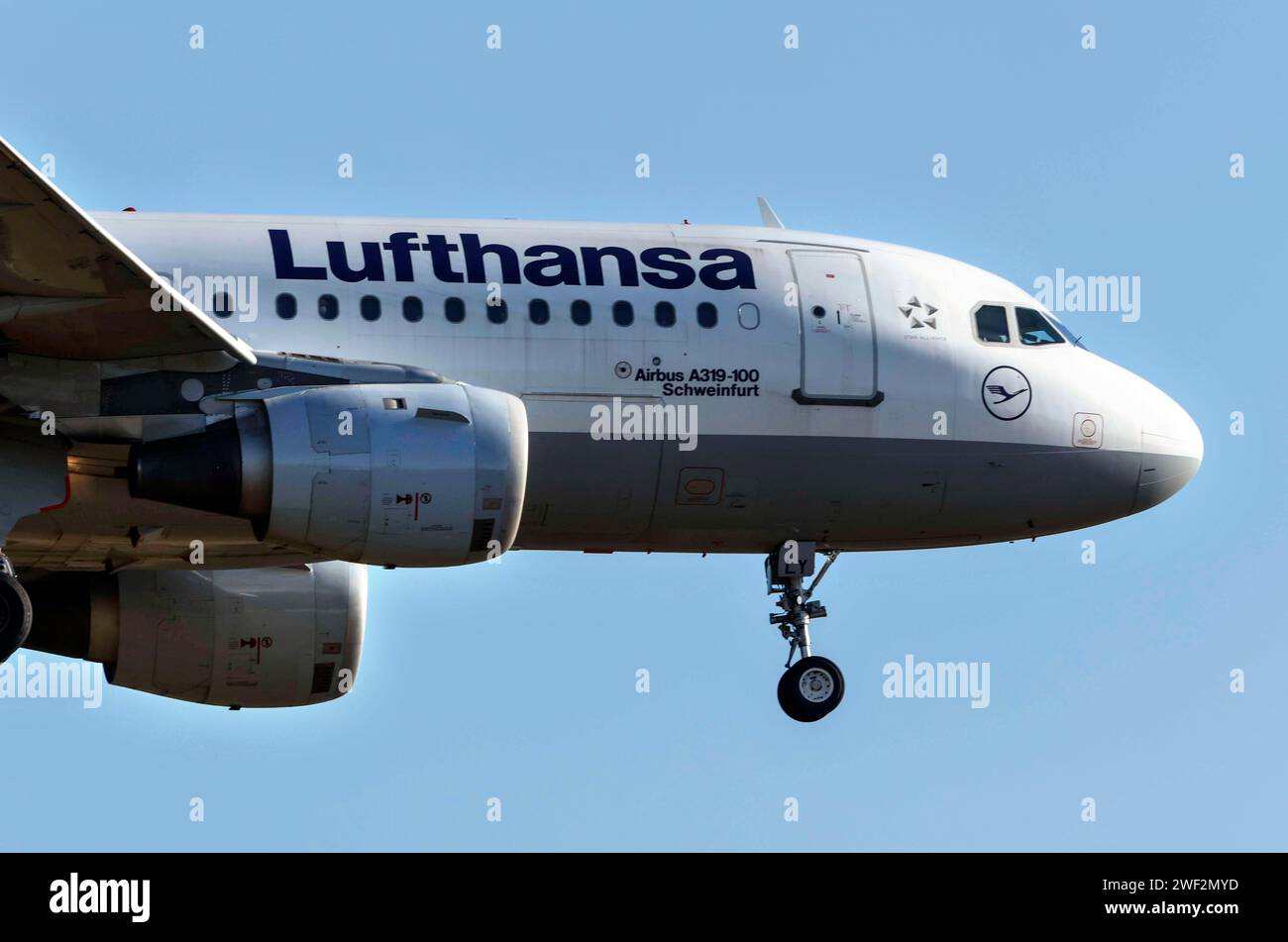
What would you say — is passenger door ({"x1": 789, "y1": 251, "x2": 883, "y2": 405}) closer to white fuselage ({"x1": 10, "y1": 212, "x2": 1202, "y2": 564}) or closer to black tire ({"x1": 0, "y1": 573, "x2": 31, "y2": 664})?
white fuselage ({"x1": 10, "y1": 212, "x2": 1202, "y2": 564})

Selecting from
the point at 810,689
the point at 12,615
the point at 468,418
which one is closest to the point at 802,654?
the point at 810,689

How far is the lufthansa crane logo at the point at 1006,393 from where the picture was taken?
2725cm

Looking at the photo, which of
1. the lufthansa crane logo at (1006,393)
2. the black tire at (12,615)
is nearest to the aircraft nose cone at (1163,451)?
the lufthansa crane logo at (1006,393)

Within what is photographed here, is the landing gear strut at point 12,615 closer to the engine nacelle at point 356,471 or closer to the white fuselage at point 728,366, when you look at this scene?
the engine nacelle at point 356,471

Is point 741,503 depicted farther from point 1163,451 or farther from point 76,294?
point 76,294

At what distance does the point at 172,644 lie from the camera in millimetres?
29016

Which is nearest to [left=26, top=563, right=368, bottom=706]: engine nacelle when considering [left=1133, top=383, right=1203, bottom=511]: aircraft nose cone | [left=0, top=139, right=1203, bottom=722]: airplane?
[left=0, top=139, right=1203, bottom=722]: airplane

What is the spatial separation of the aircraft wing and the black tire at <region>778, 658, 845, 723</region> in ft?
23.1

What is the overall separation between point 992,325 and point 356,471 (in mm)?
8006

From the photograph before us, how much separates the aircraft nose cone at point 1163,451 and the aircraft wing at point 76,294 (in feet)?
32.5

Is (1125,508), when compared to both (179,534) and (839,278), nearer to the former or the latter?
(839,278)

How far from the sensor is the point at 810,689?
89.6 ft

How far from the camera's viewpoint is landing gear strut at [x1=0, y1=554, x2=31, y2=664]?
23.5m

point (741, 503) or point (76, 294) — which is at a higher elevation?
point (76, 294)
